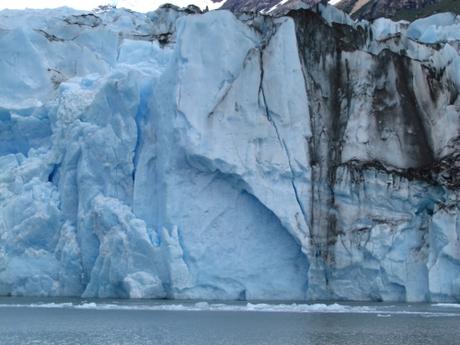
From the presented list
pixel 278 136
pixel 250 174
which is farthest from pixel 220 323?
pixel 278 136

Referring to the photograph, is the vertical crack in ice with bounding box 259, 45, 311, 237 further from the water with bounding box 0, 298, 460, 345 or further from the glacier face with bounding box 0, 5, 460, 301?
the water with bounding box 0, 298, 460, 345

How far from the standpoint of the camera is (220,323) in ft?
54.9

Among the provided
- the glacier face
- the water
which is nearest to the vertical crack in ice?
the glacier face

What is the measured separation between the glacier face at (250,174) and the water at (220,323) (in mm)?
1125

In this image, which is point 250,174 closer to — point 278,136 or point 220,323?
point 278,136

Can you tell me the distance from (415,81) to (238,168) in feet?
17.2

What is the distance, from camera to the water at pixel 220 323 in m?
14.4

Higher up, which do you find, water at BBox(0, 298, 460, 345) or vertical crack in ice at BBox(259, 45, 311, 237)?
vertical crack in ice at BBox(259, 45, 311, 237)

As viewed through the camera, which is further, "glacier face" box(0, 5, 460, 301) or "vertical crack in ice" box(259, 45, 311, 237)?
"vertical crack in ice" box(259, 45, 311, 237)

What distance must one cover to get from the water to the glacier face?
112 cm

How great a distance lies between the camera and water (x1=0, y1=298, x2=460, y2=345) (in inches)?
568

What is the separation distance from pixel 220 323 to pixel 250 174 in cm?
533

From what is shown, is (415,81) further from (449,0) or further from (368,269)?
(449,0)

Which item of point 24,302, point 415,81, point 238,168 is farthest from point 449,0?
point 24,302
